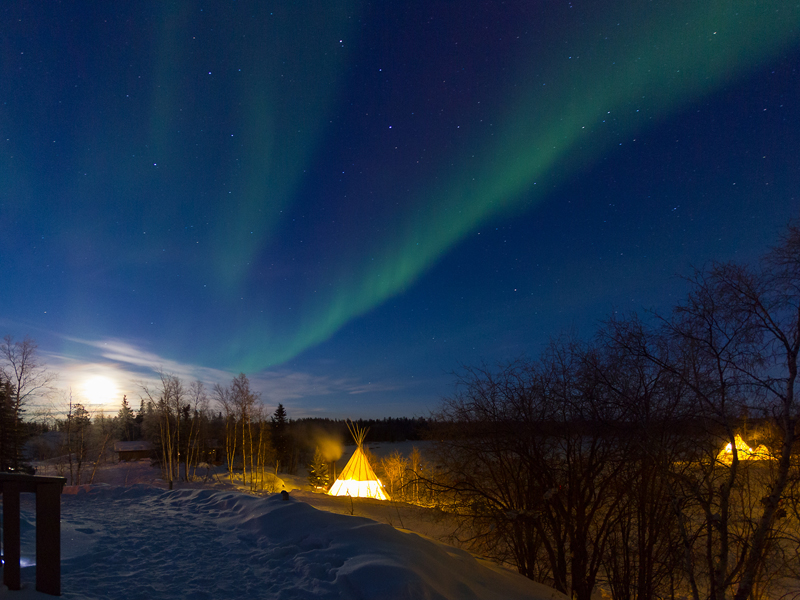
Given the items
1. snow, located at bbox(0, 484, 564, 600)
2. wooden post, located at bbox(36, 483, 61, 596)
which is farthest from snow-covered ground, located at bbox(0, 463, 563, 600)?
wooden post, located at bbox(36, 483, 61, 596)

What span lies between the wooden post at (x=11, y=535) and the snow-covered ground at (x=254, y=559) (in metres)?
0.09

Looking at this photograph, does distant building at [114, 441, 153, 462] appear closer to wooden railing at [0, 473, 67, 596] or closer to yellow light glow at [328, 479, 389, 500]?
yellow light glow at [328, 479, 389, 500]

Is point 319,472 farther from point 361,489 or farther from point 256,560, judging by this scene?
point 256,560

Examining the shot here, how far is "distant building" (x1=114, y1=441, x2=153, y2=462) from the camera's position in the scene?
45031 millimetres

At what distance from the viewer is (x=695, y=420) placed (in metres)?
7.31

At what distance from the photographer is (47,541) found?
3.49m

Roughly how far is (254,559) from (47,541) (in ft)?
8.32

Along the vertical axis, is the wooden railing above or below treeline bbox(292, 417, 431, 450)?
above

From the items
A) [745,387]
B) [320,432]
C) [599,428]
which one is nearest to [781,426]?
[745,387]

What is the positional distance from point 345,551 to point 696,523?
7.89m

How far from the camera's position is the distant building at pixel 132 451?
148ft

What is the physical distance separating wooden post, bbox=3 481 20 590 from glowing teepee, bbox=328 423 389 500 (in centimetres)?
1692

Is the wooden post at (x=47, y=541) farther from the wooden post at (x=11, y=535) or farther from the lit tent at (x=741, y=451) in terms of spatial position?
the lit tent at (x=741, y=451)

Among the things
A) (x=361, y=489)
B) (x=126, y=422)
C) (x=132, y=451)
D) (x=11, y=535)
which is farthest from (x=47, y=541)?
(x=126, y=422)
